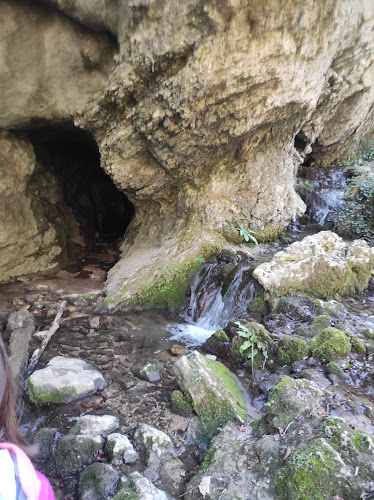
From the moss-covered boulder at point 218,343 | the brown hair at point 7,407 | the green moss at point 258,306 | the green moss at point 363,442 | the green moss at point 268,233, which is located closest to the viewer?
the brown hair at point 7,407

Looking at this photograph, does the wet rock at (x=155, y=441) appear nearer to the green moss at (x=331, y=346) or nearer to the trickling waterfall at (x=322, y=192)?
the green moss at (x=331, y=346)

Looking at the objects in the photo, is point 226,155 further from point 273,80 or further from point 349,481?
point 349,481

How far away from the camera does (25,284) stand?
279 inches

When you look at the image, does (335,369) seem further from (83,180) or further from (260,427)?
(83,180)

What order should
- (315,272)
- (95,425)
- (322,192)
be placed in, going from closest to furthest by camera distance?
(95,425), (315,272), (322,192)

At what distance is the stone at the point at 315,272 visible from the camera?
565 cm

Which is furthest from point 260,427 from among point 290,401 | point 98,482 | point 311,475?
point 98,482

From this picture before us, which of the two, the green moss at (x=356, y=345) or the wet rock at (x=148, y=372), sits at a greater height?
the green moss at (x=356, y=345)

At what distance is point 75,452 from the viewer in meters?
2.86

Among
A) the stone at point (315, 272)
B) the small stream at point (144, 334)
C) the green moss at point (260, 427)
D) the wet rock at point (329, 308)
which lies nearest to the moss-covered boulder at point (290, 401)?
the green moss at point (260, 427)

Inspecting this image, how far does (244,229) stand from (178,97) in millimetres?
3596

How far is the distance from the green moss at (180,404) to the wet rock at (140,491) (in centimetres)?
98

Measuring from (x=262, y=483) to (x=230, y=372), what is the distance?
163 cm

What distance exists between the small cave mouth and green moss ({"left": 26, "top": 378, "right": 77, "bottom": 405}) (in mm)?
6154
